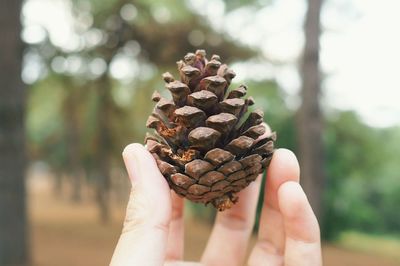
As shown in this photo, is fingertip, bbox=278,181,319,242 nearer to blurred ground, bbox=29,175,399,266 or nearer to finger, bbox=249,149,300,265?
finger, bbox=249,149,300,265

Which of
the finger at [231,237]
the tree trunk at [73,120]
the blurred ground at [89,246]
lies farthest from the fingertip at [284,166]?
the tree trunk at [73,120]

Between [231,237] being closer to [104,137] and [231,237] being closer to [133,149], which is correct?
[133,149]

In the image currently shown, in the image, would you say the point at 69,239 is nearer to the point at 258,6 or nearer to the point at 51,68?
the point at 51,68

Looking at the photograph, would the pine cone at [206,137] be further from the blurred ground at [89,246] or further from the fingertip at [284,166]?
the blurred ground at [89,246]

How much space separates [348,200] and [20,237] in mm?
6989

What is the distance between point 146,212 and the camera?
1.66 metres

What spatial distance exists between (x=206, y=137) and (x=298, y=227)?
0.53 meters

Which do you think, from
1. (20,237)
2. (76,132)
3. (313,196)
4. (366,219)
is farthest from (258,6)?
(76,132)

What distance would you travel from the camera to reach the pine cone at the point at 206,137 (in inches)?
62.6

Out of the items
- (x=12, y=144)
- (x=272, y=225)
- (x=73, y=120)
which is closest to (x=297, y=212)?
(x=272, y=225)

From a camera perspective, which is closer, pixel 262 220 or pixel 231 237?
pixel 262 220

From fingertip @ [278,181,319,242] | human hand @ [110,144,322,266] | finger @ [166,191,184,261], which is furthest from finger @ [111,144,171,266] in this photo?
finger @ [166,191,184,261]

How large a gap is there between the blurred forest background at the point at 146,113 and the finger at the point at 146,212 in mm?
5286

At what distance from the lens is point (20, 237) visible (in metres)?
6.61
